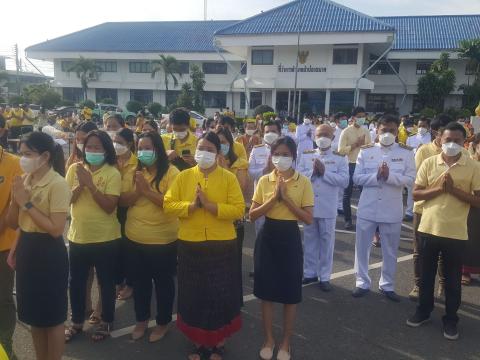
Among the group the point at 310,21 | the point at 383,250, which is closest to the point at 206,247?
the point at 383,250

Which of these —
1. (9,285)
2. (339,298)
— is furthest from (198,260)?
(339,298)

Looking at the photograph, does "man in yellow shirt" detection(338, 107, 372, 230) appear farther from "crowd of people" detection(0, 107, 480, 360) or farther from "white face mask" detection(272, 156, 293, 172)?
"white face mask" detection(272, 156, 293, 172)

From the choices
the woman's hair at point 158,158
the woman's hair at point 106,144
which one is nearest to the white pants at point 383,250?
the woman's hair at point 158,158

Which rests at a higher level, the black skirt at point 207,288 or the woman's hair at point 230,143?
the woman's hair at point 230,143

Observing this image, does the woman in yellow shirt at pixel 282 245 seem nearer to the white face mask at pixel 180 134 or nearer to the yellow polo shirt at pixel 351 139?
the white face mask at pixel 180 134

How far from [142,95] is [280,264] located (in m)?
36.8

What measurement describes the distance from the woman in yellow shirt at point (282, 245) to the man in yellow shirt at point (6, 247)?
1.81 metres

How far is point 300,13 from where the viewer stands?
27469 mm

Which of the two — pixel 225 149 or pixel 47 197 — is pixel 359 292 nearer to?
pixel 225 149

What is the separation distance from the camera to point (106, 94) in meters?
39.0

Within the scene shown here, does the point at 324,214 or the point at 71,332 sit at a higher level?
the point at 324,214

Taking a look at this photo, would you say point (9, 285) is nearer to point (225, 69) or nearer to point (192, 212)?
point (192, 212)

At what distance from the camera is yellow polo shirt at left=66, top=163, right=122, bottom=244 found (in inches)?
133

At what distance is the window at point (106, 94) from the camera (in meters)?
38.8
